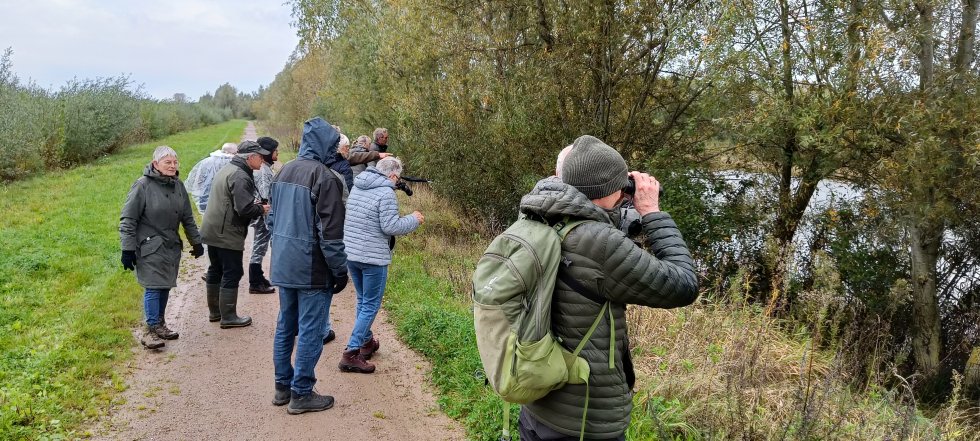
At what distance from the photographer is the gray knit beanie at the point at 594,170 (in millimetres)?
2359

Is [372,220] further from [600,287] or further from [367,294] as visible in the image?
[600,287]

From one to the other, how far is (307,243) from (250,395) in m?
1.56

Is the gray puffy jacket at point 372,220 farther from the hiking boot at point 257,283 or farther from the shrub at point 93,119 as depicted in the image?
the shrub at point 93,119

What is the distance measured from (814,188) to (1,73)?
21.2 metres

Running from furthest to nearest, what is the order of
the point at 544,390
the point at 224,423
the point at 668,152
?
the point at 668,152, the point at 224,423, the point at 544,390

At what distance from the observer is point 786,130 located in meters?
8.29

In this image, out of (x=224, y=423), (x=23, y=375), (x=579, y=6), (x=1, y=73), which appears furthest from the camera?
(x=1, y=73)

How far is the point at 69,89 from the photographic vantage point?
72.9 feet

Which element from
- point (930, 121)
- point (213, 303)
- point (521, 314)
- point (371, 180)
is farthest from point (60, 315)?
point (930, 121)

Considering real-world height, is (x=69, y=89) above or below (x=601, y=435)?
above

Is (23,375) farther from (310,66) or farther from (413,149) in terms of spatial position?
(310,66)

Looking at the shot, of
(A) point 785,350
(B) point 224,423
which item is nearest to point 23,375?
(B) point 224,423

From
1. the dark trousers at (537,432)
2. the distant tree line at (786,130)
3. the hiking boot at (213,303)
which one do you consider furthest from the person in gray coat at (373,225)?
the distant tree line at (786,130)

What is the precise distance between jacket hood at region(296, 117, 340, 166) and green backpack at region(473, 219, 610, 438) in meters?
2.50
